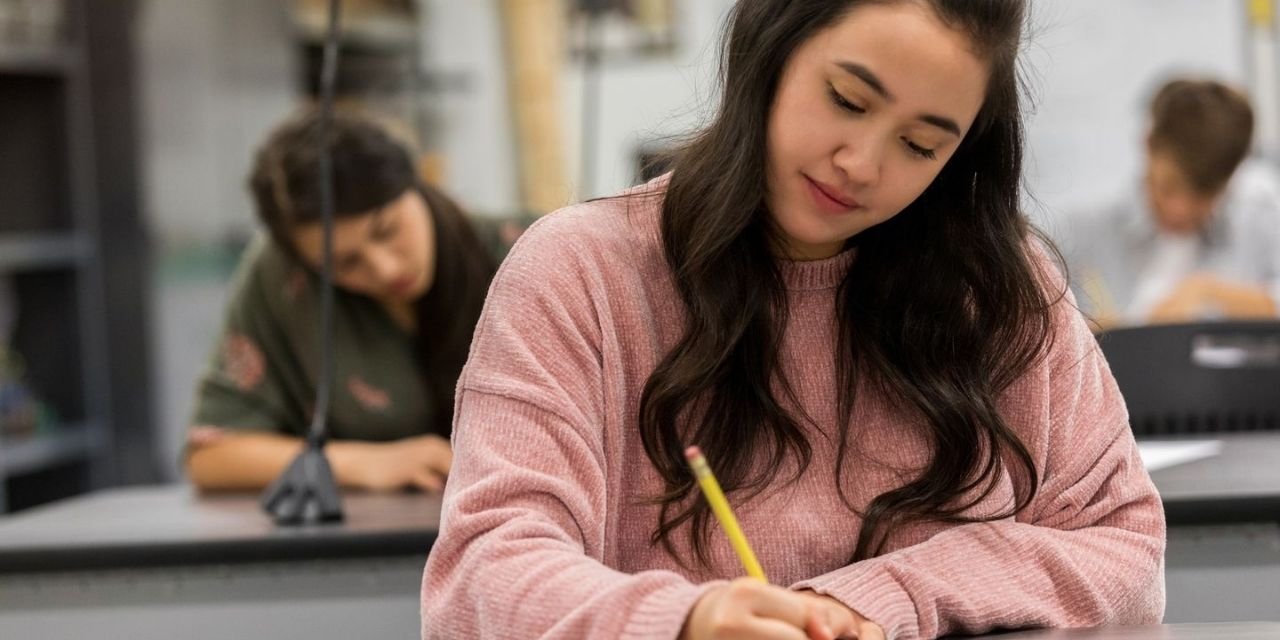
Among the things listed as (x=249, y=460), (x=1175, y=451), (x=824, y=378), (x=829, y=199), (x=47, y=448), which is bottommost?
(x=47, y=448)

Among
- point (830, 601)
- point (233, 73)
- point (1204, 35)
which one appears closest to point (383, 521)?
point (830, 601)

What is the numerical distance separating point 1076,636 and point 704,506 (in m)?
0.24

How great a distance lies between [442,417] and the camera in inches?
77.7

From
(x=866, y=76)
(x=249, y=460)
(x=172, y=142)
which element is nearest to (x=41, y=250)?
(x=172, y=142)

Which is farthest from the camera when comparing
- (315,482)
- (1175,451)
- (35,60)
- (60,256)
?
(60,256)

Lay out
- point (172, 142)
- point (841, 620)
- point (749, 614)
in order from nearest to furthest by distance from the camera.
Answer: point (749, 614)
point (841, 620)
point (172, 142)

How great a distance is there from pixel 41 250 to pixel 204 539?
216cm

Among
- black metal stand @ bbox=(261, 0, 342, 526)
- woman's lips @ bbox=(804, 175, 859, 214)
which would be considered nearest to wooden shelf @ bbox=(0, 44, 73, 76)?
black metal stand @ bbox=(261, 0, 342, 526)

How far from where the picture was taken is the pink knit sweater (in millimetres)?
836

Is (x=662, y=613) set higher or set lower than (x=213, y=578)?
higher

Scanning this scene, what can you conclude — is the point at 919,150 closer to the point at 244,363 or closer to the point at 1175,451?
the point at 1175,451

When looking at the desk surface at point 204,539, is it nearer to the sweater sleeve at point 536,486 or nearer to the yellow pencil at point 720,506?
the sweater sleeve at point 536,486

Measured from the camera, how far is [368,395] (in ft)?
6.52

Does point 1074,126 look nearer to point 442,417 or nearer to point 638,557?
point 442,417
